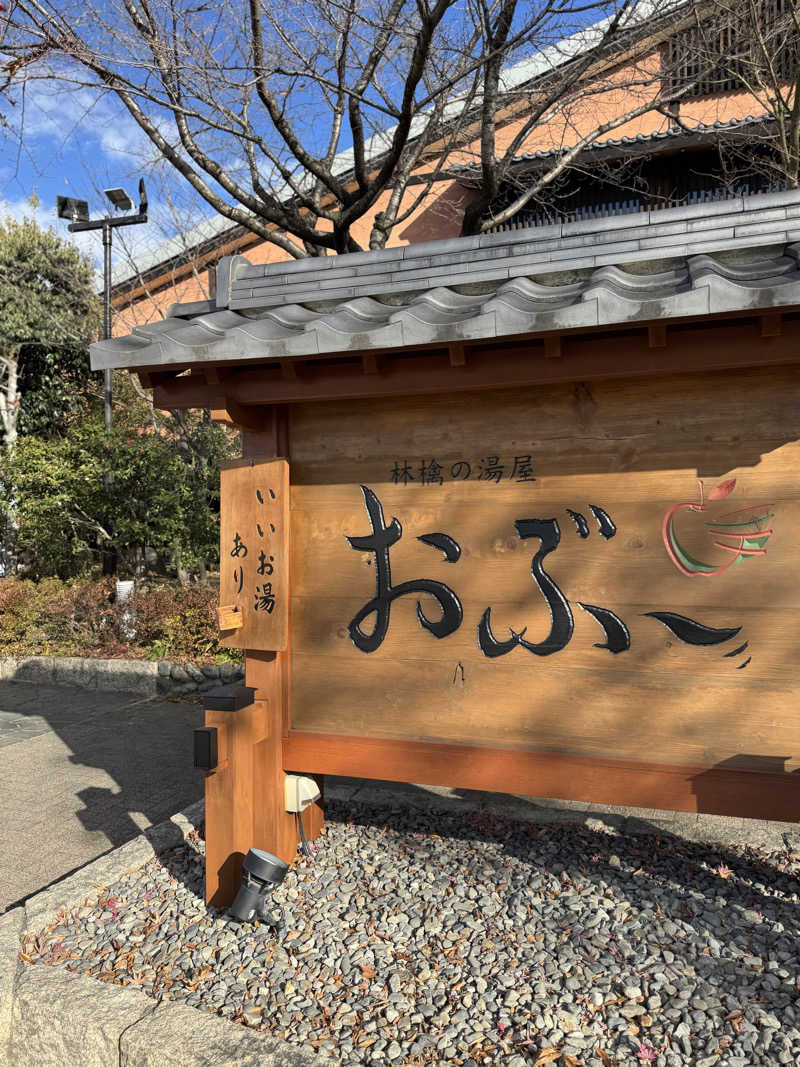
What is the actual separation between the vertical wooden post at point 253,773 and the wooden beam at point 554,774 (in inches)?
5.9

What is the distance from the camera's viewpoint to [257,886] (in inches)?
130

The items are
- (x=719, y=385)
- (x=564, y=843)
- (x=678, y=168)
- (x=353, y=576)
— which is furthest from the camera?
(x=678, y=168)

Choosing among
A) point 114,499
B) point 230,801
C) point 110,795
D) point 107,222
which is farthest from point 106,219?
point 230,801

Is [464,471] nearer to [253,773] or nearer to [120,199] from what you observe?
[253,773]

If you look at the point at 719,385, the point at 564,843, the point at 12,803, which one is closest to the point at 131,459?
the point at 12,803

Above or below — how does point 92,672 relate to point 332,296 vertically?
below

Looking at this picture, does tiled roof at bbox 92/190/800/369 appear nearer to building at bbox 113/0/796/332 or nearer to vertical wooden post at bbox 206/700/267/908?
vertical wooden post at bbox 206/700/267/908

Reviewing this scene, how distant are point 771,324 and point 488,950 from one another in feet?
9.16

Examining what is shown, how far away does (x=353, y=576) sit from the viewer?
3580 mm

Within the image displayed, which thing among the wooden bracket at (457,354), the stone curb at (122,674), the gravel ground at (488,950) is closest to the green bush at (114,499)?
the stone curb at (122,674)

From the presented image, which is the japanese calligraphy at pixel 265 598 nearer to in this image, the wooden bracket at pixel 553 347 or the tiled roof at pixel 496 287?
the tiled roof at pixel 496 287

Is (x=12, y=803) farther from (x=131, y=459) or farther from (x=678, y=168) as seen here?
(x=678, y=168)

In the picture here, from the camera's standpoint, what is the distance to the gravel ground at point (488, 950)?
2.56 meters

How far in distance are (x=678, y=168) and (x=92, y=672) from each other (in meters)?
11.3
